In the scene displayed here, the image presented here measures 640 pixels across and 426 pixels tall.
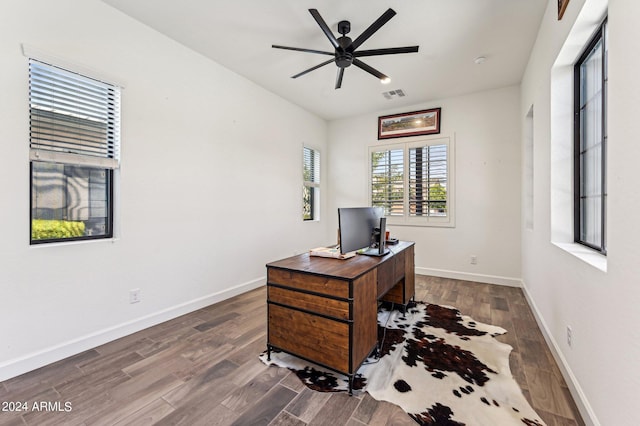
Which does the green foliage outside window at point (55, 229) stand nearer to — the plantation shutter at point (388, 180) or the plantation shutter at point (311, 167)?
the plantation shutter at point (311, 167)

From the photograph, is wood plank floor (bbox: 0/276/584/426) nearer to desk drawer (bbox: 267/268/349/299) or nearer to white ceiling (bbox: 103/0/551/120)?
desk drawer (bbox: 267/268/349/299)

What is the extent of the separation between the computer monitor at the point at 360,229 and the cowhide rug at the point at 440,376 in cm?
85

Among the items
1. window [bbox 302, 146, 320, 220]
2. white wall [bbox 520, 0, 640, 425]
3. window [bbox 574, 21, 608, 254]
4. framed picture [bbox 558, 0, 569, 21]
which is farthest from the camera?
window [bbox 302, 146, 320, 220]

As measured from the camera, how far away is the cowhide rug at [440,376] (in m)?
1.62

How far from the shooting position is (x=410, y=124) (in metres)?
4.91

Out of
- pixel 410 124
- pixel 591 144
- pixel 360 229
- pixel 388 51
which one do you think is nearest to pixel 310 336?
pixel 360 229

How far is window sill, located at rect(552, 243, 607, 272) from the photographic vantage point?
149cm

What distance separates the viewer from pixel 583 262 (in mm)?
1622

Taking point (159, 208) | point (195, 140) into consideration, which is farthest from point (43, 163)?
point (195, 140)

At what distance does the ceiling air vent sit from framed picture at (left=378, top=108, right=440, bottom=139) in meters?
0.55

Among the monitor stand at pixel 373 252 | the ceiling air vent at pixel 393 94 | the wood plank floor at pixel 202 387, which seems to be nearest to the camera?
the wood plank floor at pixel 202 387

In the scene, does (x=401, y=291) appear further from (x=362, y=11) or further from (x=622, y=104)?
(x=362, y=11)

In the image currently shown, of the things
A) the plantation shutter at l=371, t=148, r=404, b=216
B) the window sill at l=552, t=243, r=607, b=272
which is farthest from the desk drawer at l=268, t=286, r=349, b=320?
the plantation shutter at l=371, t=148, r=404, b=216

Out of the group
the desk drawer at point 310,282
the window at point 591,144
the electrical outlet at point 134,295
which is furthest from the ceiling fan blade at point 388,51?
the electrical outlet at point 134,295
